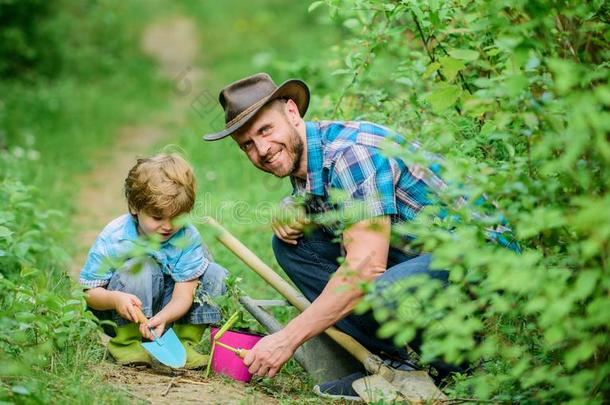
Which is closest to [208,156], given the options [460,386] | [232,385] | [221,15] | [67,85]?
[67,85]

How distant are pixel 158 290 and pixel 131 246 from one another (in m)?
0.25

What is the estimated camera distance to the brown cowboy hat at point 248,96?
10.8 ft

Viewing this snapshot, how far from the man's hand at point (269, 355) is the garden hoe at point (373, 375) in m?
0.28

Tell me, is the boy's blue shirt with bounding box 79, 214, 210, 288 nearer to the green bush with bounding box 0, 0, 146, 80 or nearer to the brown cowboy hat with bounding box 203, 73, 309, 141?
the brown cowboy hat with bounding box 203, 73, 309, 141

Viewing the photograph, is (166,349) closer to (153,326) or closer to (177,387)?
(153,326)

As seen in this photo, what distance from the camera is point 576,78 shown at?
2033mm

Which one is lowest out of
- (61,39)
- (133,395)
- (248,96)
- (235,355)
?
(235,355)

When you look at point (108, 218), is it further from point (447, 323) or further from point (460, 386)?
point (447, 323)

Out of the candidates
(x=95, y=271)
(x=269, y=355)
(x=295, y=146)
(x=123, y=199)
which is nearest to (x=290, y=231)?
(x=295, y=146)

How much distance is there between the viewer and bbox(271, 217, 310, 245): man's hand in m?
3.50

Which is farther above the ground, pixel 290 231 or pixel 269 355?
pixel 290 231

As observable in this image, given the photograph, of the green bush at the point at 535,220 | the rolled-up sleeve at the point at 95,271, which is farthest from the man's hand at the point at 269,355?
the rolled-up sleeve at the point at 95,271

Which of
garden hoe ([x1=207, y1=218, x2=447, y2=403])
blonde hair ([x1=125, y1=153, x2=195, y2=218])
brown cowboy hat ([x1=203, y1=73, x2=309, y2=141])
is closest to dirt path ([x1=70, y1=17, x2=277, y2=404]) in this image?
garden hoe ([x1=207, y1=218, x2=447, y2=403])

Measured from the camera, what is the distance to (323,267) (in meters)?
3.52
